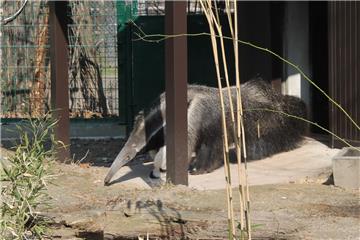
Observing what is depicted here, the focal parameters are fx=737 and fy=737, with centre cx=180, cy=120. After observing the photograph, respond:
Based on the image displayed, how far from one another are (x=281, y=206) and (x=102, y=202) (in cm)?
166

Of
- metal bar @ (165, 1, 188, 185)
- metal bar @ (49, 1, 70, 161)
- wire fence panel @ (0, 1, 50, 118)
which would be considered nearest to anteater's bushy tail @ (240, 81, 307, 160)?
metal bar @ (165, 1, 188, 185)

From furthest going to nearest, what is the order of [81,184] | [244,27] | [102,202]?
[244,27]
[81,184]
[102,202]

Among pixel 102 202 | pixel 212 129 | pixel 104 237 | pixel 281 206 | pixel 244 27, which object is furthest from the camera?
pixel 244 27

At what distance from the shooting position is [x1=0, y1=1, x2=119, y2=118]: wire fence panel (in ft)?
40.8

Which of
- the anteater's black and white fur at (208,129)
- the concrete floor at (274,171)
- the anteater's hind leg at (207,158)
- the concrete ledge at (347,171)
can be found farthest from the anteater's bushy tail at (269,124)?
the concrete ledge at (347,171)

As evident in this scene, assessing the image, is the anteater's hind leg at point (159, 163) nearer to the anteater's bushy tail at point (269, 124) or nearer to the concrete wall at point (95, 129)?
the anteater's bushy tail at point (269, 124)

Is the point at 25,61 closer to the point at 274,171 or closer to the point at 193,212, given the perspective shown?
the point at 274,171

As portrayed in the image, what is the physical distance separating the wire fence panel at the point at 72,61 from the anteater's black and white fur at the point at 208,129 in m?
3.70

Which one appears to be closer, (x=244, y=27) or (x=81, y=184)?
(x=81, y=184)

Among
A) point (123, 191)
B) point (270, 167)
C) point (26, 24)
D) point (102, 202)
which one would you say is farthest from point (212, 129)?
point (26, 24)

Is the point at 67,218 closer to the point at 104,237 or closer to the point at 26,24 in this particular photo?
the point at 104,237

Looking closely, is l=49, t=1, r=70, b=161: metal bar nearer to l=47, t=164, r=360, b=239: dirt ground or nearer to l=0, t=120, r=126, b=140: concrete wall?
l=47, t=164, r=360, b=239: dirt ground

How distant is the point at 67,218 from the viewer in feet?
19.7

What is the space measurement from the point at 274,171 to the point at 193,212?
103 inches
